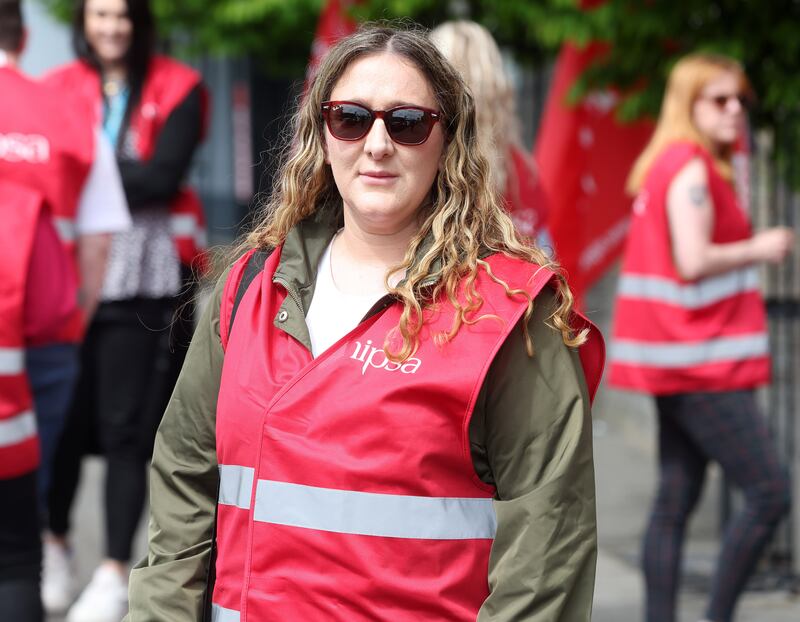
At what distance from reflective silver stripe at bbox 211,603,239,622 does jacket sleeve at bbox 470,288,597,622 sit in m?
0.42

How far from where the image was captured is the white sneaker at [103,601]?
15.7 feet

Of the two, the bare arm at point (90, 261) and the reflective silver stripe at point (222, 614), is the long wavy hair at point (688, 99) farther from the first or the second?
the reflective silver stripe at point (222, 614)

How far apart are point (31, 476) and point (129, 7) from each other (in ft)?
7.24

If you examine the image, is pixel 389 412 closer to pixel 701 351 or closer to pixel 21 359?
pixel 21 359

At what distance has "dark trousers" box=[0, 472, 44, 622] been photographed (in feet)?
11.6

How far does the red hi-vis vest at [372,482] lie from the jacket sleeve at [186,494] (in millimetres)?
161

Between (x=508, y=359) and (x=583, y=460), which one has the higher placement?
(x=508, y=359)

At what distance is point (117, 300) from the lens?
16.6 feet

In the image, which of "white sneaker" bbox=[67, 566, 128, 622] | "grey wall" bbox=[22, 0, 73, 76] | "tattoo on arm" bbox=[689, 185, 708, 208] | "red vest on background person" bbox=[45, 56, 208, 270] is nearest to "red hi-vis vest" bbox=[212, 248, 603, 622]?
"tattoo on arm" bbox=[689, 185, 708, 208]

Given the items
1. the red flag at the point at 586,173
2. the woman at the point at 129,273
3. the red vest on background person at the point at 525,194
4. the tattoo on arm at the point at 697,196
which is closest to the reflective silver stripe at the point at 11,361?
the woman at the point at 129,273

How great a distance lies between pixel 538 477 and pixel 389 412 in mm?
265

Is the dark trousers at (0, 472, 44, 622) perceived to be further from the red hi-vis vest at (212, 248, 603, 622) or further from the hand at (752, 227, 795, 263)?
the hand at (752, 227, 795, 263)

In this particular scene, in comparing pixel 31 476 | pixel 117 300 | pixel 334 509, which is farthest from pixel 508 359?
pixel 117 300

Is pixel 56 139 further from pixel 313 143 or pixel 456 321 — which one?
pixel 456 321
